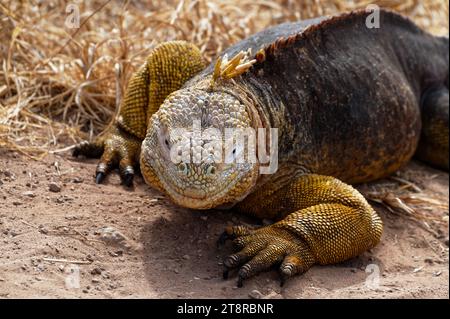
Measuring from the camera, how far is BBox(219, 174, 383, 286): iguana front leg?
5.71 meters

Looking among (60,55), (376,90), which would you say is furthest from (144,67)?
(376,90)

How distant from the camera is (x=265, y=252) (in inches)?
225


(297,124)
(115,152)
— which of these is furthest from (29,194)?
(297,124)

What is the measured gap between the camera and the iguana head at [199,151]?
5234mm

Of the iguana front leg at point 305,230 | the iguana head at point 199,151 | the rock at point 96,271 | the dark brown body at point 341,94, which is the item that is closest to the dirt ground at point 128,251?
the rock at point 96,271

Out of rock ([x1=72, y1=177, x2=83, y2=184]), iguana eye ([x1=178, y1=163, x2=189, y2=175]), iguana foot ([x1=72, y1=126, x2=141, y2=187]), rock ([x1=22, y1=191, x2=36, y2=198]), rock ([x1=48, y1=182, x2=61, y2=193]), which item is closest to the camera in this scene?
iguana eye ([x1=178, y1=163, x2=189, y2=175])

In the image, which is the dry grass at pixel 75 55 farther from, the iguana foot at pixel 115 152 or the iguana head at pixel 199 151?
the iguana head at pixel 199 151

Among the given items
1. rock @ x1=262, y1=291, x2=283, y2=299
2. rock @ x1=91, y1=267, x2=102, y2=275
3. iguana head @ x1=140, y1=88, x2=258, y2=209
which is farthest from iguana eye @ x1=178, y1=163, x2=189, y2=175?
rock @ x1=262, y1=291, x2=283, y2=299

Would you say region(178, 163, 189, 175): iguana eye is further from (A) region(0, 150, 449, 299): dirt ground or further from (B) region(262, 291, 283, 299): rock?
(B) region(262, 291, 283, 299): rock

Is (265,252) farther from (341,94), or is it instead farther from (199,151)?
(341,94)

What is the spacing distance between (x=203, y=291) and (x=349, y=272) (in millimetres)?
1399

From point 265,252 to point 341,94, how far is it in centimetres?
207

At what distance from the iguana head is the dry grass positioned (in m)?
1.76

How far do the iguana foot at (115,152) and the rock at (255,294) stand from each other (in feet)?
5.61
